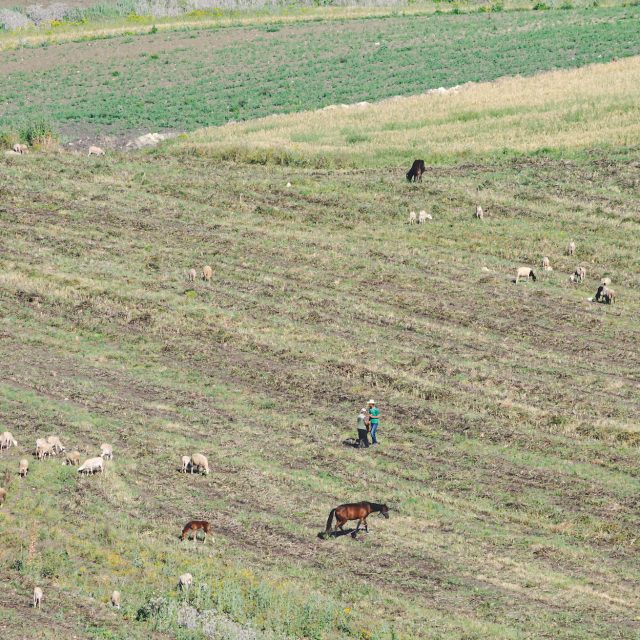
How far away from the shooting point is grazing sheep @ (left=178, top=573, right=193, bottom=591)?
25.3 meters

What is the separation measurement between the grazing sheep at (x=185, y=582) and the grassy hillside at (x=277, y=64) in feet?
157

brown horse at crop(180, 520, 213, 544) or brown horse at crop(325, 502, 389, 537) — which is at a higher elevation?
brown horse at crop(325, 502, 389, 537)

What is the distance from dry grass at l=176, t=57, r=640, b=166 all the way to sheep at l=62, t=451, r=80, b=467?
102 feet

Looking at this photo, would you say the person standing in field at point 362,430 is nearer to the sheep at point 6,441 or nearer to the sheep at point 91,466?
the sheep at point 91,466

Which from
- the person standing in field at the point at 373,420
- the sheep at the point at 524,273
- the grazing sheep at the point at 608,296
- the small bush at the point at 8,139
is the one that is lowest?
the person standing in field at the point at 373,420

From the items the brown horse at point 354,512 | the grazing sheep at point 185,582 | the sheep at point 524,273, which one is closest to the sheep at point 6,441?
the grazing sheep at point 185,582

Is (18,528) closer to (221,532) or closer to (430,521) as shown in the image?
(221,532)

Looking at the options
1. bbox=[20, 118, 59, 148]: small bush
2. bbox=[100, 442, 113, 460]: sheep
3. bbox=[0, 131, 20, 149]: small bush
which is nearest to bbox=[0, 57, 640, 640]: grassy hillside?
bbox=[100, 442, 113, 460]: sheep

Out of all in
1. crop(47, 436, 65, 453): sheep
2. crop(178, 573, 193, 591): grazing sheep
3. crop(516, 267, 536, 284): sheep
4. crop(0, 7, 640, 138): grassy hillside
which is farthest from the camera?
crop(0, 7, 640, 138): grassy hillside

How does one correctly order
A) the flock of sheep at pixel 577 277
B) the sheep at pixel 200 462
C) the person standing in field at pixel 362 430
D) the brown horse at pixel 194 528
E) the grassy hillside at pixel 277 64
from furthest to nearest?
the grassy hillside at pixel 277 64
the flock of sheep at pixel 577 277
the person standing in field at pixel 362 430
the sheep at pixel 200 462
the brown horse at pixel 194 528

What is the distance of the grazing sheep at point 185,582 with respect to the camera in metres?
25.3

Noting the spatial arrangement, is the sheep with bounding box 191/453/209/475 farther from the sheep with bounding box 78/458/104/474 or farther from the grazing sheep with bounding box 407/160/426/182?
the grazing sheep with bounding box 407/160/426/182

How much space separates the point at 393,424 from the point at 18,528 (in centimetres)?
1153

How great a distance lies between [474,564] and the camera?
27.8 metres
